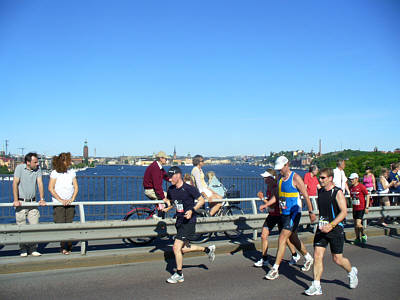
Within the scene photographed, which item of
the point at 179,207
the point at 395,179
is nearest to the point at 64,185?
the point at 179,207

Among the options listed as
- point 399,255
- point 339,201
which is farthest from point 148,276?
point 399,255

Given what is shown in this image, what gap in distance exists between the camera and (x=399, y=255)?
8375 millimetres

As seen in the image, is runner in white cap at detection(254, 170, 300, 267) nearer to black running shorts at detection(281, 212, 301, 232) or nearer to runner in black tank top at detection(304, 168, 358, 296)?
black running shorts at detection(281, 212, 301, 232)

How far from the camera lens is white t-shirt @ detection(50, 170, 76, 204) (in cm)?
751

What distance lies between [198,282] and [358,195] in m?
5.40

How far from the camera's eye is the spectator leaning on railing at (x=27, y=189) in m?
7.12

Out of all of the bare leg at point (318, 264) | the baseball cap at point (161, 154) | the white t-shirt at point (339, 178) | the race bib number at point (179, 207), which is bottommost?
the bare leg at point (318, 264)

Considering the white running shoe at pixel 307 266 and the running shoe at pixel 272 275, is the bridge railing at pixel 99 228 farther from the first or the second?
the running shoe at pixel 272 275

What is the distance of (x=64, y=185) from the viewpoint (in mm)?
7562

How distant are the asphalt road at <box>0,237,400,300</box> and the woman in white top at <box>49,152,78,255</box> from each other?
1.09 meters

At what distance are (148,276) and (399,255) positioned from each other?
553 centimetres

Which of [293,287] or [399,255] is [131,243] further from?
[399,255]

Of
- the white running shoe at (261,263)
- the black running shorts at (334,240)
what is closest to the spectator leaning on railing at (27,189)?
the white running shoe at (261,263)

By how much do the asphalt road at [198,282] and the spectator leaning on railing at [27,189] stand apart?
1.11 meters
